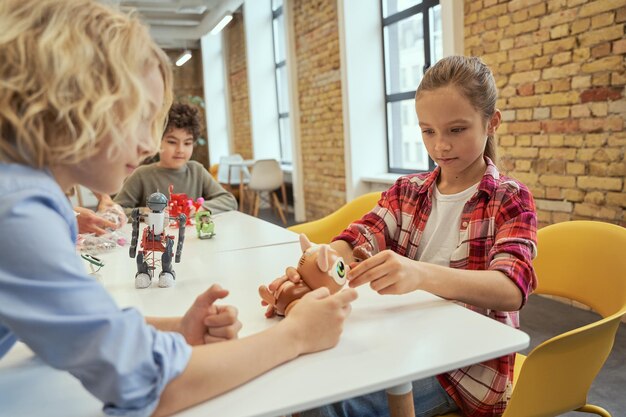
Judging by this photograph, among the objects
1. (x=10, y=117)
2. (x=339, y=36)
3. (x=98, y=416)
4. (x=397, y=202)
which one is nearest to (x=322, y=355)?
(x=98, y=416)

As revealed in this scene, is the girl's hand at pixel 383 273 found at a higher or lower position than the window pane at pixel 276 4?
lower

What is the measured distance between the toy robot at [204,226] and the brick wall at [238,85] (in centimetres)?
806

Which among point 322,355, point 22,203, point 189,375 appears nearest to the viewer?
point 22,203

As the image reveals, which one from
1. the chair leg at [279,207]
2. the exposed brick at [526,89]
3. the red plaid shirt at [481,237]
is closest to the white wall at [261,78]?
the chair leg at [279,207]

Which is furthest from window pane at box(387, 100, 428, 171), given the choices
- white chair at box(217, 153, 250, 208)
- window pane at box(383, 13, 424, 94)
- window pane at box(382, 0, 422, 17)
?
white chair at box(217, 153, 250, 208)

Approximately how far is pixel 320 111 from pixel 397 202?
5.33 m

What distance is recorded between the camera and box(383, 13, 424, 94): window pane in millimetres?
5395

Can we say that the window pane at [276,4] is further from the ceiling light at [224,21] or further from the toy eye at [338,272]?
the toy eye at [338,272]

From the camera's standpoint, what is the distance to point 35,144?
70 centimetres

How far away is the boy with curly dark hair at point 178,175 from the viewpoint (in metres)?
3.01

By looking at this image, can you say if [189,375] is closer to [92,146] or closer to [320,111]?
[92,146]

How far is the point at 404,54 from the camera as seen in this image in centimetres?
573

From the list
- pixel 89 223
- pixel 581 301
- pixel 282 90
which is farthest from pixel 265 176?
pixel 581 301

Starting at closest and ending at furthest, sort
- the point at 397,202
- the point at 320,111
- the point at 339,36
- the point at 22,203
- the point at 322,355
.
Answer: the point at 22,203 < the point at 322,355 < the point at 397,202 < the point at 339,36 < the point at 320,111
